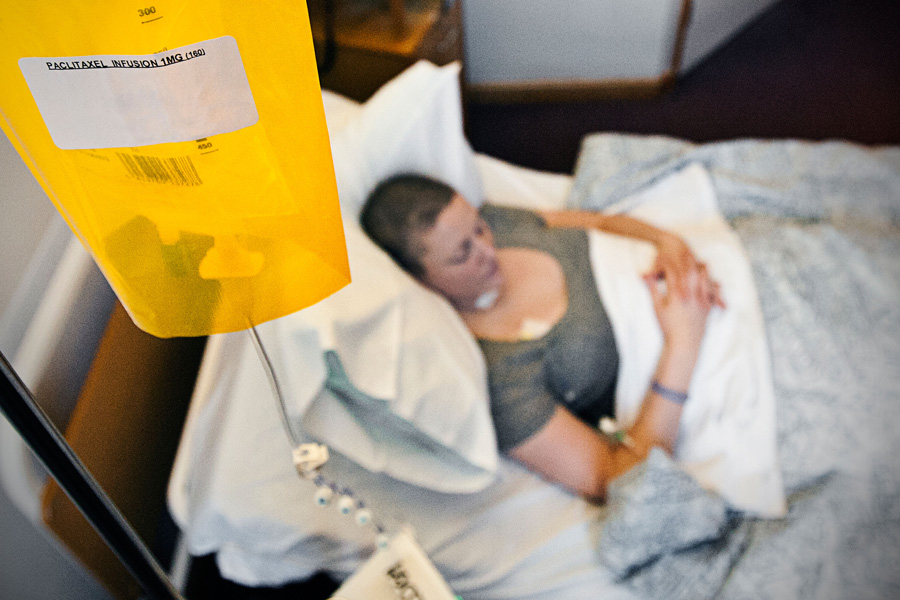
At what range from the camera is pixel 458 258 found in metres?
1.03

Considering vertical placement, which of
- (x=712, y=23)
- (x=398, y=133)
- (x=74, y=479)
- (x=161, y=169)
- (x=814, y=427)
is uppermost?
(x=161, y=169)

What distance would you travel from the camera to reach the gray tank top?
3.24ft

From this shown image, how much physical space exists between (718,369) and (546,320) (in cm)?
33

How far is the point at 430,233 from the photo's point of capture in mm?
1009

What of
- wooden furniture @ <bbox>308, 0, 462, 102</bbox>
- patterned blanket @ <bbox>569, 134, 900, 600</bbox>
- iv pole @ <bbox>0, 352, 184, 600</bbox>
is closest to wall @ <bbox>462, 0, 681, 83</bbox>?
wooden furniture @ <bbox>308, 0, 462, 102</bbox>

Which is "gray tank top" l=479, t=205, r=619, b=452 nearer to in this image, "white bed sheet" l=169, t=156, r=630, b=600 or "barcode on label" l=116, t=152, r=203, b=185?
"white bed sheet" l=169, t=156, r=630, b=600

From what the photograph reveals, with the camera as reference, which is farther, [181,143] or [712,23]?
[712,23]

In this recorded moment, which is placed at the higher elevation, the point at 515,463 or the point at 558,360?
the point at 558,360

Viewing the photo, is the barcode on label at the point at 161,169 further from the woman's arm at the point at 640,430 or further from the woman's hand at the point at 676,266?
the woman's hand at the point at 676,266

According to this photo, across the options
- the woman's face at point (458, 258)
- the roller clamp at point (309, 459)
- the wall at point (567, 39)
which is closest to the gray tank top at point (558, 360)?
the woman's face at point (458, 258)

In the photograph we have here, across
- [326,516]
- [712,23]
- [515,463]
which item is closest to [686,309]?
[515,463]

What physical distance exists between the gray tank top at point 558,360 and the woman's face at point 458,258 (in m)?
0.10

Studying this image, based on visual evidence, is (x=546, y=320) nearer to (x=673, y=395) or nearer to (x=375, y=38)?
(x=673, y=395)

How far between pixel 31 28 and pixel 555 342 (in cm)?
91
